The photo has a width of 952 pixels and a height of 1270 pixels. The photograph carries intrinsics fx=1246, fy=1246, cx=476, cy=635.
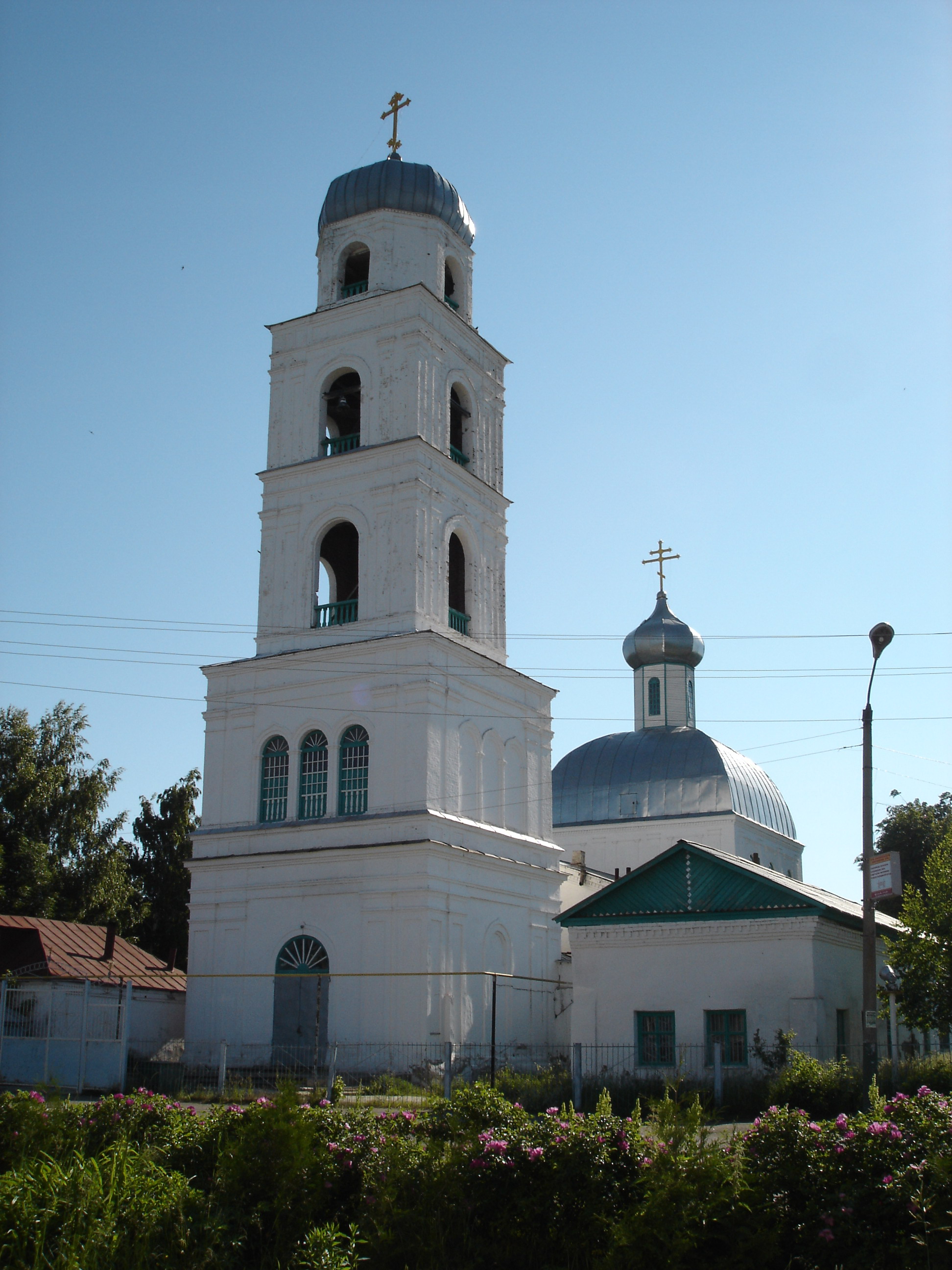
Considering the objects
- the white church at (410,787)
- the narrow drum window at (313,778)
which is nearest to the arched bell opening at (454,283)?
the white church at (410,787)

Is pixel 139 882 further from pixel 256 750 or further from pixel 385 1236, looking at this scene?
pixel 385 1236

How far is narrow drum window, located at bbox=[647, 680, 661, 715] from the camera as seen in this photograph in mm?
45188

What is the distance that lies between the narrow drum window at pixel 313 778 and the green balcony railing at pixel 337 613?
269cm

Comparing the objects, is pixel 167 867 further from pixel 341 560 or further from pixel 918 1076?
pixel 918 1076

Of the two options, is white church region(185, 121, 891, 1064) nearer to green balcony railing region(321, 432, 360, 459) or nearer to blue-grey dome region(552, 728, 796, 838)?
green balcony railing region(321, 432, 360, 459)

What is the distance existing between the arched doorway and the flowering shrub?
17.3 metres

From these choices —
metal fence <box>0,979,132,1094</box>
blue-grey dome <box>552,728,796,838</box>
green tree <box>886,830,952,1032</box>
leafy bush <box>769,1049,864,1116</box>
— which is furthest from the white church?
blue-grey dome <box>552,728,796,838</box>

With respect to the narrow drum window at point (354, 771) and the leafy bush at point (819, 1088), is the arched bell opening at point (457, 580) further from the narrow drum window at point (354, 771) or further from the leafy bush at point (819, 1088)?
the leafy bush at point (819, 1088)

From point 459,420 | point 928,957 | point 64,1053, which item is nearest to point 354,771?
point 64,1053

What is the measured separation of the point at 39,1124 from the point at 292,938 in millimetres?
17728

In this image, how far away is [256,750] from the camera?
28.5m

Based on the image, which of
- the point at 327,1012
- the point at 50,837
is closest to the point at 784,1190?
the point at 327,1012

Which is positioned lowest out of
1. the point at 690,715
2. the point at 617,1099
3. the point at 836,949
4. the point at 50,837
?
the point at 617,1099

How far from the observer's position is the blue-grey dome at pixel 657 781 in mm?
41156
